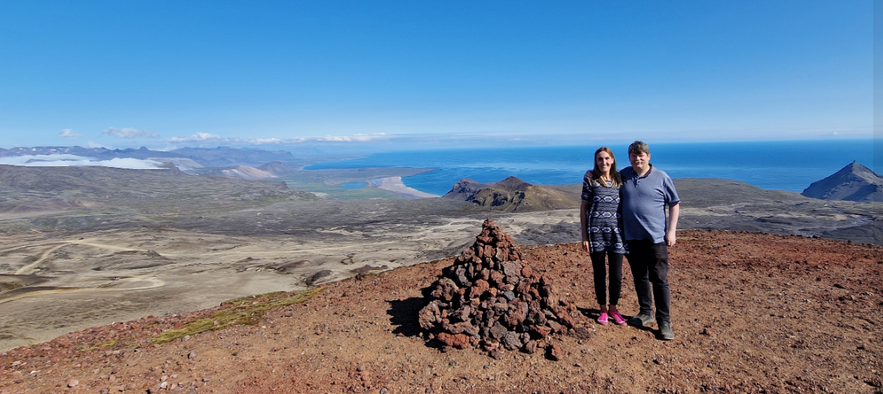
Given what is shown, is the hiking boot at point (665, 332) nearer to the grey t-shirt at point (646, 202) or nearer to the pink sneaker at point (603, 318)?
the pink sneaker at point (603, 318)

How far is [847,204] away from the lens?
42.8 m

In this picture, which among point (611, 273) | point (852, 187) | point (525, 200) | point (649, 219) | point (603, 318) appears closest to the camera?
point (649, 219)

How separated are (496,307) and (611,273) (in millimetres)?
1524

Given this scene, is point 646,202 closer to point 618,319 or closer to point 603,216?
point 603,216

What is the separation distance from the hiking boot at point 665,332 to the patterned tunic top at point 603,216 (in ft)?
3.38

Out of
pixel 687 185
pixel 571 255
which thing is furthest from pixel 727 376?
pixel 687 185

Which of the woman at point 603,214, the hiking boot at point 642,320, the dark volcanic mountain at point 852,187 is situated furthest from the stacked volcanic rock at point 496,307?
the dark volcanic mountain at point 852,187

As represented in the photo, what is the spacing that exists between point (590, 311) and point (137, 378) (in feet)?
20.0

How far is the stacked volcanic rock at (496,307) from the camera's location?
199 inches

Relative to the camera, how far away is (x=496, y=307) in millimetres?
5270

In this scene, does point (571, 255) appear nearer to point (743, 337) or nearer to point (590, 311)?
point (590, 311)

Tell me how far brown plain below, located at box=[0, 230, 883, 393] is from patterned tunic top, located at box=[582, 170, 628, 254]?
1.19 m

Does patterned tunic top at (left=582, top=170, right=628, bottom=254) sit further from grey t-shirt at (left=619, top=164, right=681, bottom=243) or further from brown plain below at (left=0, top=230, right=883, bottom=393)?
brown plain below at (left=0, top=230, right=883, bottom=393)

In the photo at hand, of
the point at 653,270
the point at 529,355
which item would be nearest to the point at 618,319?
the point at 653,270
